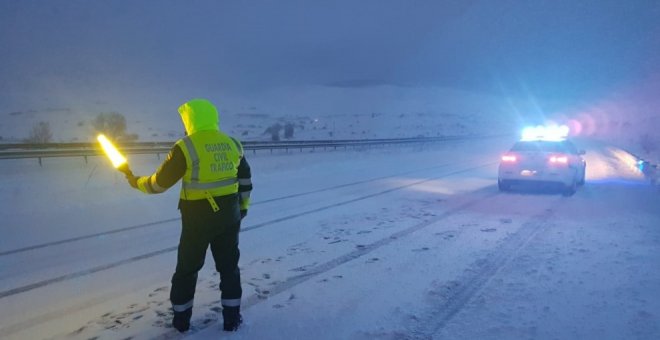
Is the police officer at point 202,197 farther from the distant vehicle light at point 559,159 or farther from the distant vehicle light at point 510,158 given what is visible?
the distant vehicle light at point 559,159

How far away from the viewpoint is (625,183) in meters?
14.5

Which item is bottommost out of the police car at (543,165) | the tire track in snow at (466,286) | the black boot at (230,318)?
the tire track in snow at (466,286)

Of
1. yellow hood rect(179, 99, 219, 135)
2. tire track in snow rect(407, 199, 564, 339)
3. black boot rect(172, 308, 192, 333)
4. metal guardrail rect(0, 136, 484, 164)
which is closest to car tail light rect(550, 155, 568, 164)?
tire track in snow rect(407, 199, 564, 339)

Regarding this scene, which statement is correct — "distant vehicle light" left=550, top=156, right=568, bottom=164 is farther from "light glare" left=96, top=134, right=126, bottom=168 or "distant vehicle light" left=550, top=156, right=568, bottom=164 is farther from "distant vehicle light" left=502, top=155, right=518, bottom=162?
"light glare" left=96, top=134, right=126, bottom=168

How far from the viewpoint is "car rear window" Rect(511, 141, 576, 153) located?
12605mm

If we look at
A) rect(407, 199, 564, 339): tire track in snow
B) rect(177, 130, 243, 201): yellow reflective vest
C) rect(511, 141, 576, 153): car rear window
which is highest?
rect(177, 130, 243, 201): yellow reflective vest

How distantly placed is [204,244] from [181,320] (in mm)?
722

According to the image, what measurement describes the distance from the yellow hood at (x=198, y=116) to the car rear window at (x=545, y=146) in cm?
1083

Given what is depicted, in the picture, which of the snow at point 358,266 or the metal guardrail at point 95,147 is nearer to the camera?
the snow at point 358,266

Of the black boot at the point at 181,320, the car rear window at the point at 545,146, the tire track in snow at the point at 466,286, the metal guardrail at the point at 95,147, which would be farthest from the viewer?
the metal guardrail at the point at 95,147

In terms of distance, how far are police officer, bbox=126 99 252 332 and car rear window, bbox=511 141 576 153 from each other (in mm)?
10628

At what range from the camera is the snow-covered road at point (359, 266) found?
432 centimetres

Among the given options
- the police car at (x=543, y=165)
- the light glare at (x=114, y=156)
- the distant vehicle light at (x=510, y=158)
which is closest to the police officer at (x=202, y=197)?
the light glare at (x=114, y=156)

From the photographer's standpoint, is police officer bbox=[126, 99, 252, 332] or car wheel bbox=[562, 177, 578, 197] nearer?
police officer bbox=[126, 99, 252, 332]
